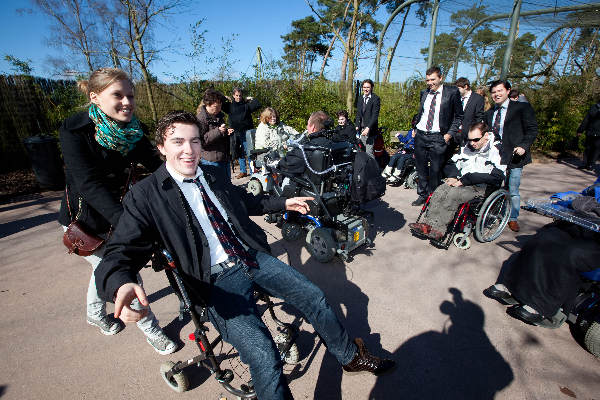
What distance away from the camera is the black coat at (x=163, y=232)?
56.1 inches

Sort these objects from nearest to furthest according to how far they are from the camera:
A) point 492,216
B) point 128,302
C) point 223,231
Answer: point 128,302 → point 223,231 → point 492,216

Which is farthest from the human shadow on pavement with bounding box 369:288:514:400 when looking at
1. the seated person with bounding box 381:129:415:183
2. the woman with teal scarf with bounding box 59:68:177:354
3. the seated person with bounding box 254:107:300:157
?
the seated person with bounding box 254:107:300:157

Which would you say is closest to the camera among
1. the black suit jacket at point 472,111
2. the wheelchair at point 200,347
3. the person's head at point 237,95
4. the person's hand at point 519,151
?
the wheelchair at point 200,347

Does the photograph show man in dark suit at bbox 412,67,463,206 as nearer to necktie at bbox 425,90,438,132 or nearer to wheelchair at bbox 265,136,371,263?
→ necktie at bbox 425,90,438,132

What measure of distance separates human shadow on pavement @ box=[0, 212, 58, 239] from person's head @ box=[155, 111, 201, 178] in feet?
15.9

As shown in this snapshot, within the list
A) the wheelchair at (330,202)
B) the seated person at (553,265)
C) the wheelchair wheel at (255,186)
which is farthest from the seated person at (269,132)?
the seated person at (553,265)

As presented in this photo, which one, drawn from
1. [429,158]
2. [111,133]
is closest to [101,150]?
[111,133]

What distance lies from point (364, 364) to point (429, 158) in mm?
4059

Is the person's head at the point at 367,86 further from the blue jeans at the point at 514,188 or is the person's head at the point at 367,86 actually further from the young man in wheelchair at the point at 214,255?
the young man in wheelchair at the point at 214,255

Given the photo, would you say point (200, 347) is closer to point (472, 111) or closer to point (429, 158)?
point (429, 158)

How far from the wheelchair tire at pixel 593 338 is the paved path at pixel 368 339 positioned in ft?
0.22

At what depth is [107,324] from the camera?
2.47 m

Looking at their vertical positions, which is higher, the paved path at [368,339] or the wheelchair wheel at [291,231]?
the wheelchair wheel at [291,231]

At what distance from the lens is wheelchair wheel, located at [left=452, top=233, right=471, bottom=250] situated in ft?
12.3
